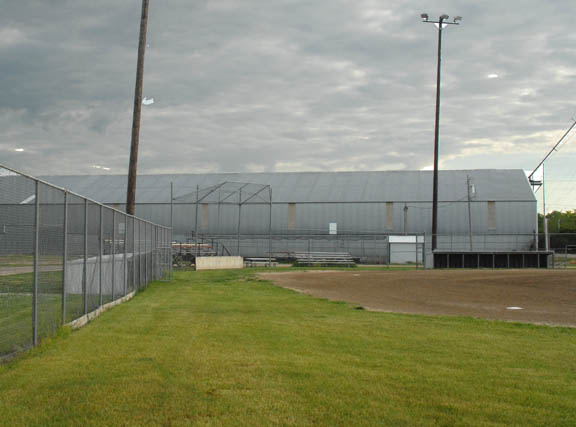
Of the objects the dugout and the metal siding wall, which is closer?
the dugout

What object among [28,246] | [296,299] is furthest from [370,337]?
[296,299]

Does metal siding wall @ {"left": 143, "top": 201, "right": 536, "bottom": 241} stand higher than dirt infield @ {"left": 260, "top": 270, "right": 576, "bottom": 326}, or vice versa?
metal siding wall @ {"left": 143, "top": 201, "right": 536, "bottom": 241}

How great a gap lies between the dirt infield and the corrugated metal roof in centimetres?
3308

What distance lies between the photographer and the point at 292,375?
7.28 metres

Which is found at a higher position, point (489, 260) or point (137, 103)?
point (137, 103)

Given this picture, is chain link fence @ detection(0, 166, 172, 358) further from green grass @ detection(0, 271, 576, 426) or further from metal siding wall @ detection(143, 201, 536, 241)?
metal siding wall @ detection(143, 201, 536, 241)

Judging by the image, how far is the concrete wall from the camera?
41.5m

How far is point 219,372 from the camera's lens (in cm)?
737

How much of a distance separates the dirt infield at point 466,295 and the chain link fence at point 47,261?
6864 millimetres

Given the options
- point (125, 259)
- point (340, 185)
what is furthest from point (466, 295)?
point (340, 185)

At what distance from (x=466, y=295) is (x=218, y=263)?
82.9 ft

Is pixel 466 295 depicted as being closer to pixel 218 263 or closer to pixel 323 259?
pixel 218 263

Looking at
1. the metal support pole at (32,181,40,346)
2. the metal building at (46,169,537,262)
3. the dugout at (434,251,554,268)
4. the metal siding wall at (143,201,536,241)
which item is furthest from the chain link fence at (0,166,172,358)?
the metal siding wall at (143,201,536,241)

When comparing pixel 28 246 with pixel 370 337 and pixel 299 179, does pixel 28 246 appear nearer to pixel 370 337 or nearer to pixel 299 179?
pixel 370 337
